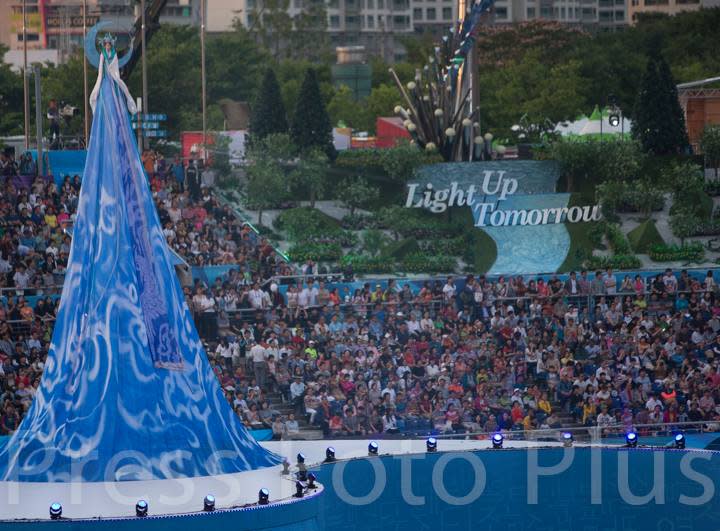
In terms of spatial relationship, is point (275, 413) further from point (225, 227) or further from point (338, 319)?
point (225, 227)

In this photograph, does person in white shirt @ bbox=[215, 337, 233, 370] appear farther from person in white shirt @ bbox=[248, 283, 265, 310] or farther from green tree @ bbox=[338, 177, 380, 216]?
green tree @ bbox=[338, 177, 380, 216]

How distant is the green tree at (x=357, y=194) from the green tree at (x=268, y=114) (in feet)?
13.1

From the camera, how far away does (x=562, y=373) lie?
30.3 m

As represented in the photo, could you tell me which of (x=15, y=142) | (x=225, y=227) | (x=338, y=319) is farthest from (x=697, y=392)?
(x=15, y=142)

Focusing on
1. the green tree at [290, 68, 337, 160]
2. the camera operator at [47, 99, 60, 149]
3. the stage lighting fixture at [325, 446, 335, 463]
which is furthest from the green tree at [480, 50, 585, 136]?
the stage lighting fixture at [325, 446, 335, 463]

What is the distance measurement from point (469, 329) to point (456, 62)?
1123cm

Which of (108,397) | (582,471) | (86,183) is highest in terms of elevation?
(86,183)

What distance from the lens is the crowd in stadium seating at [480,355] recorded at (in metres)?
29.0

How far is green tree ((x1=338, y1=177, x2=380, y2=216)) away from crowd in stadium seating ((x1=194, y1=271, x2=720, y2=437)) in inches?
245

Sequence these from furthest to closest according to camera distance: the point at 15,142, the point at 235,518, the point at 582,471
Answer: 1. the point at 15,142
2. the point at 582,471
3. the point at 235,518

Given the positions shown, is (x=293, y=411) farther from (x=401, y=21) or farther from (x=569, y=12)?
(x=401, y=21)

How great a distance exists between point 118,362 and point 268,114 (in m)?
22.7

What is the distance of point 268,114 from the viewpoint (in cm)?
4381

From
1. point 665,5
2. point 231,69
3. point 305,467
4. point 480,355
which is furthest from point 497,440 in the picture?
point 665,5
